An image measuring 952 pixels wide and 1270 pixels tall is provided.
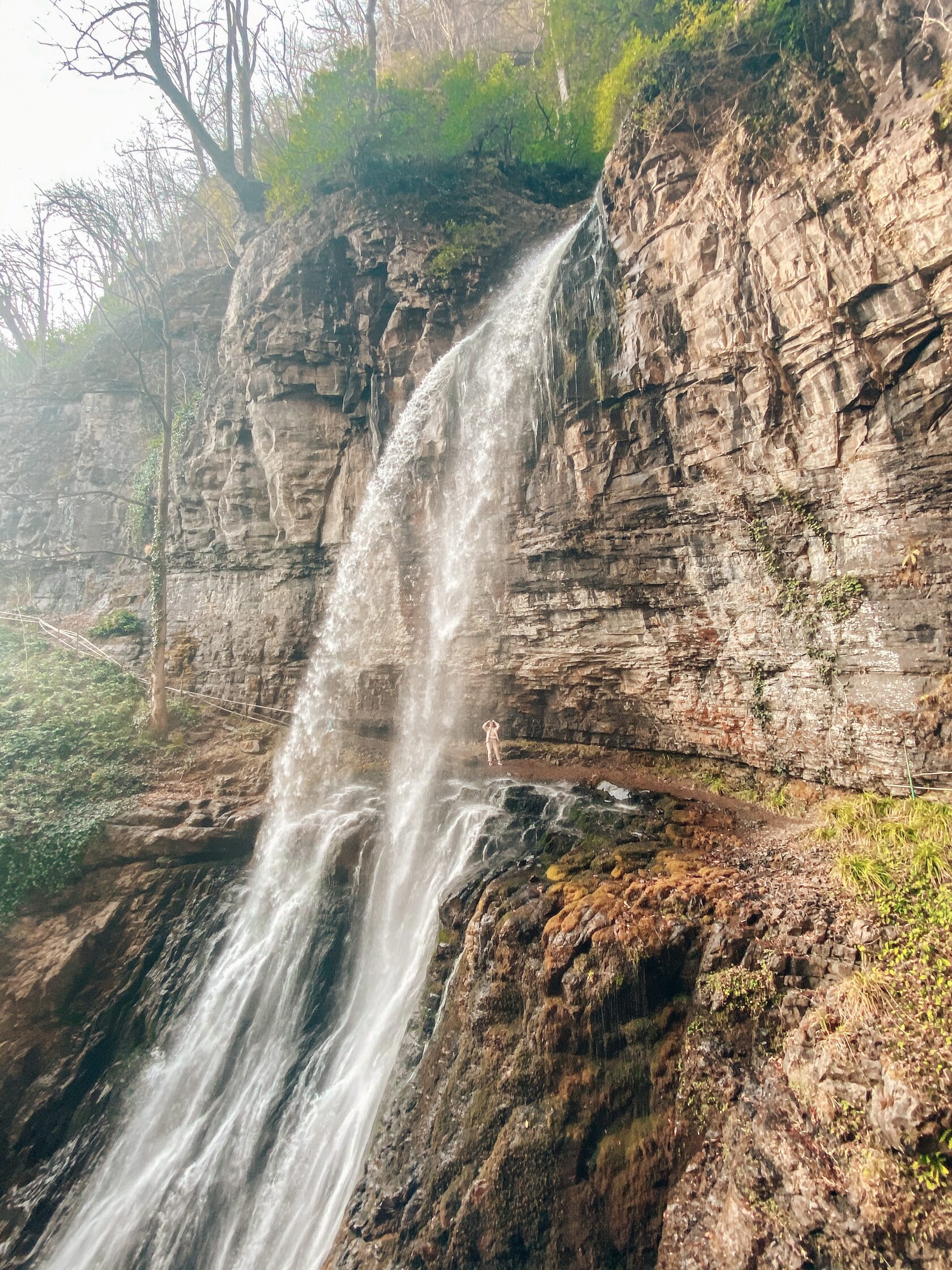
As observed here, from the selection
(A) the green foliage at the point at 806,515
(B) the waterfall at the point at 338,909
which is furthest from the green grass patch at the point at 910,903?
(B) the waterfall at the point at 338,909

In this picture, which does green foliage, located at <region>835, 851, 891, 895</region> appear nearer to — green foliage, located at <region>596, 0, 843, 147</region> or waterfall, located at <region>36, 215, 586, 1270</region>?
waterfall, located at <region>36, 215, 586, 1270</region>

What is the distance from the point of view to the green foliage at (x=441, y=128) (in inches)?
559

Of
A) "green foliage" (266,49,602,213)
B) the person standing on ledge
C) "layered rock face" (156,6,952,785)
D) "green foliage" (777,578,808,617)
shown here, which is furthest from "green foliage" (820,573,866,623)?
"green foliage" (266,49,602,213)

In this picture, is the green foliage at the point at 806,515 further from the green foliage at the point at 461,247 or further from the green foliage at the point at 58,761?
the green foliage at the point at 58,761

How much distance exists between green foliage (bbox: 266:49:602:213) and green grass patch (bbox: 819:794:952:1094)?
16.0 metres

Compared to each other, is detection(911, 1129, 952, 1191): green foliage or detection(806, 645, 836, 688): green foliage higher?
detection(806, 645, 836, 688): green foliage

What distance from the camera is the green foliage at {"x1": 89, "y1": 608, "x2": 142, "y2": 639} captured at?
15906mm

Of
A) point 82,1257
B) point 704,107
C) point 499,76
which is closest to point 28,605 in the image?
point 82,1257

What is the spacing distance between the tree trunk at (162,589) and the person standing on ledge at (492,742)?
23.2ft

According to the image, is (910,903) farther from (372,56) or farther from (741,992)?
(372,56)

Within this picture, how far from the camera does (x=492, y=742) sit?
412 inches

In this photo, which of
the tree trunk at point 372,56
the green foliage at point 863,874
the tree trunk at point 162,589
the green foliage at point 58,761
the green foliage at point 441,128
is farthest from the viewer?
the tree trunk at point 372,56

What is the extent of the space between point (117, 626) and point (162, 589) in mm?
3604

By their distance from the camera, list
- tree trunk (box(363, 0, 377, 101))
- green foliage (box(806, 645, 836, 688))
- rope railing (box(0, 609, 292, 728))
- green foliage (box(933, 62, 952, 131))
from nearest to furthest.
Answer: green foliage (box(933, 62, 952, 131)), green foliage (box(806, 645, 836, 688)), rope railing (box(0, 609, 292, 728)), tree trunk (box(363, 0, 377, 101))
